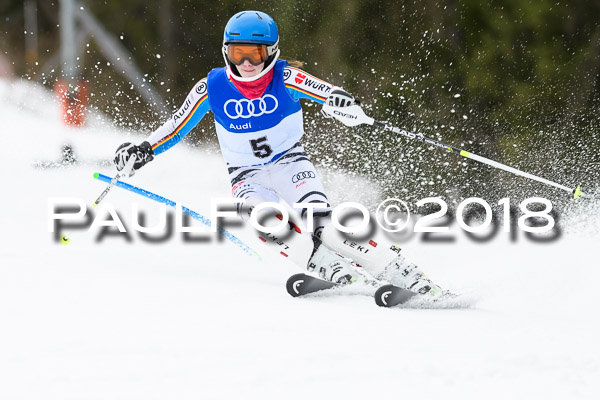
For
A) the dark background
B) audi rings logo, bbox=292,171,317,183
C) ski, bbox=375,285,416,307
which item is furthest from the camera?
the dark background

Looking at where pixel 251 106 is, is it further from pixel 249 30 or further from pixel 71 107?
pixel 71 107

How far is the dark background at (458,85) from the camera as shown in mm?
8328

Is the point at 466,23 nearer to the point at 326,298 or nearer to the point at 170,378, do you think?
the point at 326,298

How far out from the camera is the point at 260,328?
3.26 metres

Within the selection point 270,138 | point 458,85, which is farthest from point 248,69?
point 458,85

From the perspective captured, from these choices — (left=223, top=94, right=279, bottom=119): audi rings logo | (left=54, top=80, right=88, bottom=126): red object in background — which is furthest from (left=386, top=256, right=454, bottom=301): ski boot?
(left=54, top=80, right=88, bottom=126): red object in background

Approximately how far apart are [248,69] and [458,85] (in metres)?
5.43

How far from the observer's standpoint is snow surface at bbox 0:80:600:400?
2621 millimetres

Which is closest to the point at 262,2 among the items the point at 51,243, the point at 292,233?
the point at 51,243

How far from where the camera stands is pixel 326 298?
13.6 ft

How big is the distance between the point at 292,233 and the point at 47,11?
19.7 metres

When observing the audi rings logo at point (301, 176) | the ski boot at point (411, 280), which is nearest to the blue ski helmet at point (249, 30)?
the audi rings logo at point (301, 176)

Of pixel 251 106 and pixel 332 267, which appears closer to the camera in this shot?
pixel 332 267

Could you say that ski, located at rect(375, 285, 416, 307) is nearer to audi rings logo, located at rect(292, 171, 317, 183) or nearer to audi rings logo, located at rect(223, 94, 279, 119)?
audi rings logo, located at rect(292, 171, 317, 183)
